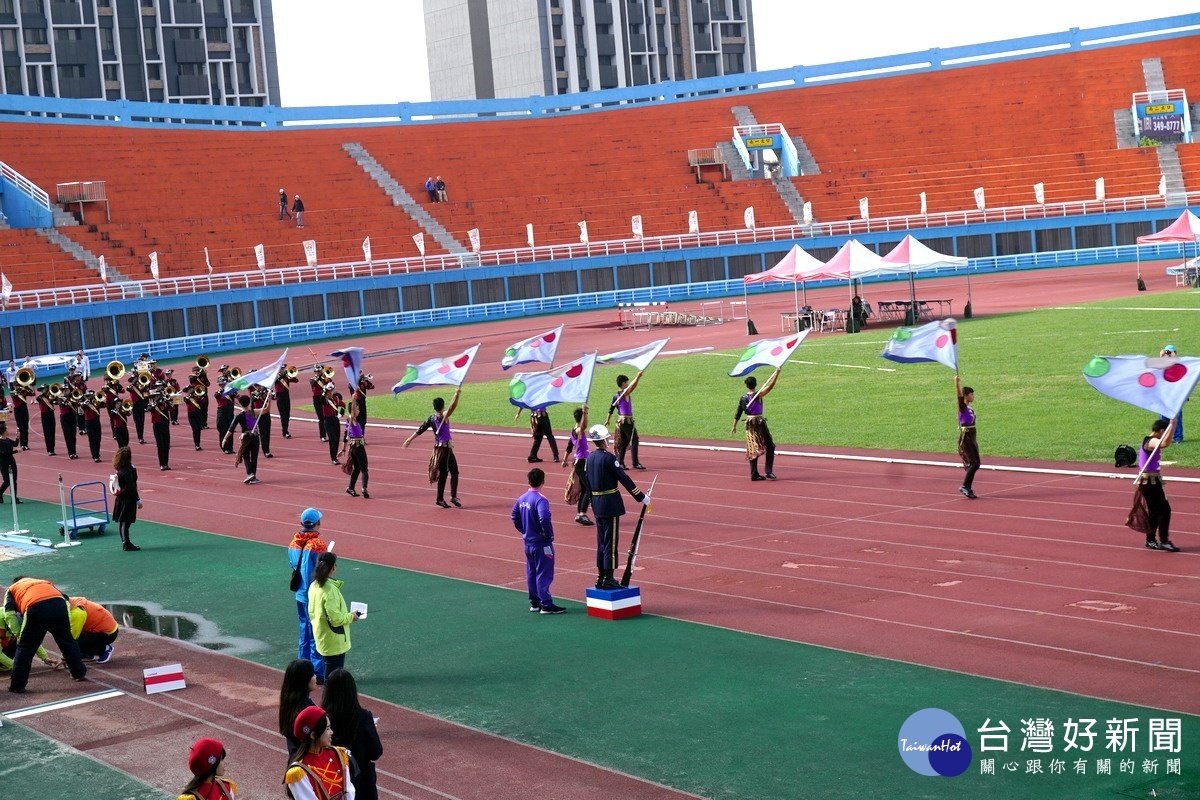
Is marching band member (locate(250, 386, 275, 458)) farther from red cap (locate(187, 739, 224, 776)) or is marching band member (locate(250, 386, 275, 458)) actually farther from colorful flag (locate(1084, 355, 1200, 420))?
red cap (locate(187, 739, 224, 776))

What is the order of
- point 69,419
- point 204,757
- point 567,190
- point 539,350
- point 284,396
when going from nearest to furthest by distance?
point 204,757 < point 539,350 < point 69,419 < point 284,396 < point 567,190

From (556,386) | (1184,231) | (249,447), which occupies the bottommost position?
(249,447)

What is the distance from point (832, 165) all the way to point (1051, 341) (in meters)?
38.5

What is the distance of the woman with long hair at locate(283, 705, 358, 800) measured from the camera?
7152 millimetres

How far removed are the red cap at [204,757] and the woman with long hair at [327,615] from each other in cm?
386

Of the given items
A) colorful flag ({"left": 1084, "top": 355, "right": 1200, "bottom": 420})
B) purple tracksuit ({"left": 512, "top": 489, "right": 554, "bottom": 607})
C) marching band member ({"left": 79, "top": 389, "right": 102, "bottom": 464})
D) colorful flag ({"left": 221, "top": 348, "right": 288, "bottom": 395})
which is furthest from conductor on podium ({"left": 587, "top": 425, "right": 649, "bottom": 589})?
marching band member ({"left": 79, "top": 389, "right": 102, "bottom": 464})

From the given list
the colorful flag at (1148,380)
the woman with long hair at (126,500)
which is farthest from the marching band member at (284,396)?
the colorful flag at (1148,380)

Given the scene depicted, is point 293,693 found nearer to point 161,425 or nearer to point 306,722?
point 306,722

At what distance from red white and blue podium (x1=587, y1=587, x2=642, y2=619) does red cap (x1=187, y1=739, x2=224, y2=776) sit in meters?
6.67

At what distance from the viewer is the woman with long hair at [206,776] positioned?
701 cm

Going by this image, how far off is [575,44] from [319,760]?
105876 millimetres

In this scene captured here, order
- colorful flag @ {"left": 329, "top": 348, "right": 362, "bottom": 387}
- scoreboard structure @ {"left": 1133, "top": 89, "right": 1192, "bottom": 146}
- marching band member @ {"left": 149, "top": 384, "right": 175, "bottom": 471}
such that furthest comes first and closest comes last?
scoreboard structure @ {"left": 1133, "top": 89, "right": 1192, "bottom": 146} < marching band member @ {"left": 149, "top": 384, "right": 175, "bottom": 471} < colorful flag @ {"left": 329, "top": 348, "right": 362, "bottom": 387}

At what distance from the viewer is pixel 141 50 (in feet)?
315

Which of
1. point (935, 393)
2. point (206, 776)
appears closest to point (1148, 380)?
point (206, 776)
